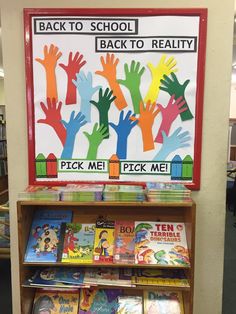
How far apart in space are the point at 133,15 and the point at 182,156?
0.89 metres

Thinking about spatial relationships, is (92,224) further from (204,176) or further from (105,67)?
(105,67)

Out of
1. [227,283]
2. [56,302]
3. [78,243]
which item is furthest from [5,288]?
[227,283]

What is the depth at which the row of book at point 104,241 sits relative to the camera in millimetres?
1658

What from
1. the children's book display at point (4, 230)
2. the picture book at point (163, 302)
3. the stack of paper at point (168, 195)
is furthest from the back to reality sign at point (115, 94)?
the children's book display at point (4, 230)

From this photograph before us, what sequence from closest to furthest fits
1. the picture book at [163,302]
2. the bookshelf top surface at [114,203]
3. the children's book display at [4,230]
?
the bookshelf top surface at [114,203] < the picture book at [163,302] < the children's book display at [4,230]

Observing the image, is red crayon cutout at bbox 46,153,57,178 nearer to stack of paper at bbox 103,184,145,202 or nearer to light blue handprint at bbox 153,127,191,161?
stack of paper at bbox 103,184,145,202

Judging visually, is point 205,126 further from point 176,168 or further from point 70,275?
point 70,275

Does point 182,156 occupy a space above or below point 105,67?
below

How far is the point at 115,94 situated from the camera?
179 cm

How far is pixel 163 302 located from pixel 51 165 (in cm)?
106

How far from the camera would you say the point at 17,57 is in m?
1.79

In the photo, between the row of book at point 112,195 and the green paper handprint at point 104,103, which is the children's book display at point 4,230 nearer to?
the row of book at point 112,195

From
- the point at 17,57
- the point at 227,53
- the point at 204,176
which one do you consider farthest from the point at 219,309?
the point at 17,57

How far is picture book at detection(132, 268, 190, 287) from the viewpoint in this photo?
5.43 ft
